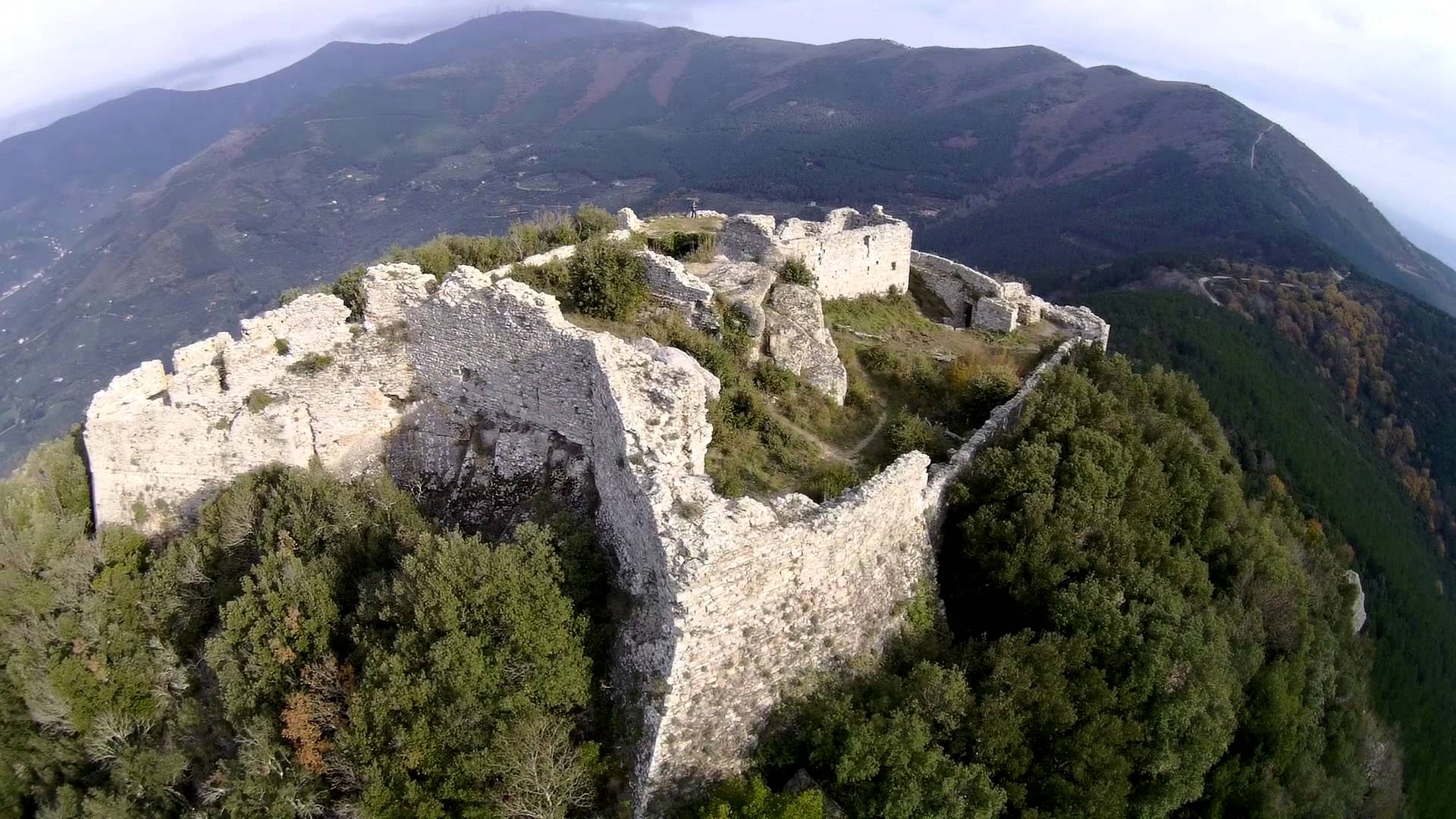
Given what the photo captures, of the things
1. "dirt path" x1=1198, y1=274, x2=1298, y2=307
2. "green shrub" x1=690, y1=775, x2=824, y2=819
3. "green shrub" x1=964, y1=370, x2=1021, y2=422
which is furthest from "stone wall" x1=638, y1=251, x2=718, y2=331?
"dirt path" x1=1198, y1=274, x2=1298, y2=307

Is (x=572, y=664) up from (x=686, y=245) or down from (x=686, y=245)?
down

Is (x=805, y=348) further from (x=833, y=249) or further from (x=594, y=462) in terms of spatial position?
(x=594, y=462)

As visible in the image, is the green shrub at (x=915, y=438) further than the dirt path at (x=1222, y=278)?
No

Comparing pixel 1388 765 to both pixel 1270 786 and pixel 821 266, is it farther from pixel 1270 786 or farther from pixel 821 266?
pixel 821 266

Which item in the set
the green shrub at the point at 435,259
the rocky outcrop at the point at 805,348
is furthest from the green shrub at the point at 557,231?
the rocky outcrop at the point at 805,348

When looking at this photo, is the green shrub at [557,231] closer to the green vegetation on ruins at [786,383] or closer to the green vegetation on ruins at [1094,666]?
the green vegetation on ruins at [786,383]

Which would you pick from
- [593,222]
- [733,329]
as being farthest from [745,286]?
[593,222]
